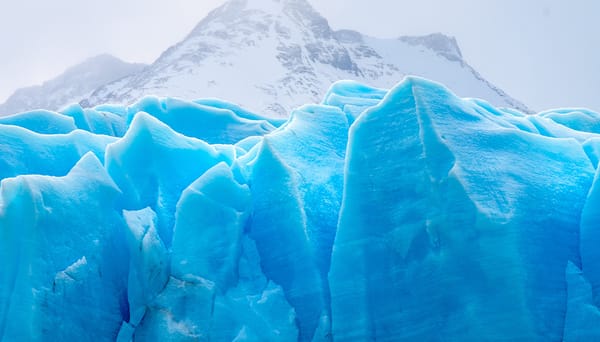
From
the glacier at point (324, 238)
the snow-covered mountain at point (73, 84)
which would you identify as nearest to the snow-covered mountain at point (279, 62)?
the snow-covered mountain at point (73, 84)

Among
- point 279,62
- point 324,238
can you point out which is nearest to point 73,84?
point 279,62

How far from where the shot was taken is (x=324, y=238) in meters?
6.73

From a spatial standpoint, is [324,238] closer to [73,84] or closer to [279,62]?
[279,62]

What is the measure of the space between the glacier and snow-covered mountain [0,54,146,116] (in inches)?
3940

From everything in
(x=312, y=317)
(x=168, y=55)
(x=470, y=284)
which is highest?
(x=470, y=284)

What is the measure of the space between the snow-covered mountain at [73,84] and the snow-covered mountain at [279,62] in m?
8.61

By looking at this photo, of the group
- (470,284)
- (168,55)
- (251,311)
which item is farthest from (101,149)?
(168,55)

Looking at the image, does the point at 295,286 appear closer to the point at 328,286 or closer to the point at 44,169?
the point at 328,286

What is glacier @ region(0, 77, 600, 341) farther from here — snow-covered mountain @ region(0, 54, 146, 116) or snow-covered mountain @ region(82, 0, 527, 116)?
snow-covered mountain @ region(0, 54, 146, 116)

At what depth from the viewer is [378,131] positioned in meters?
6.87

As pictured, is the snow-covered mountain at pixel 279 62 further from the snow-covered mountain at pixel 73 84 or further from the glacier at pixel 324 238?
the glacier at pixel 324 238

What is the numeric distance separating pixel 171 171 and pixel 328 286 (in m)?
2.36

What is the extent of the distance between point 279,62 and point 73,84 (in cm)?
3538

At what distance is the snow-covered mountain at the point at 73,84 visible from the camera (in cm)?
10256
